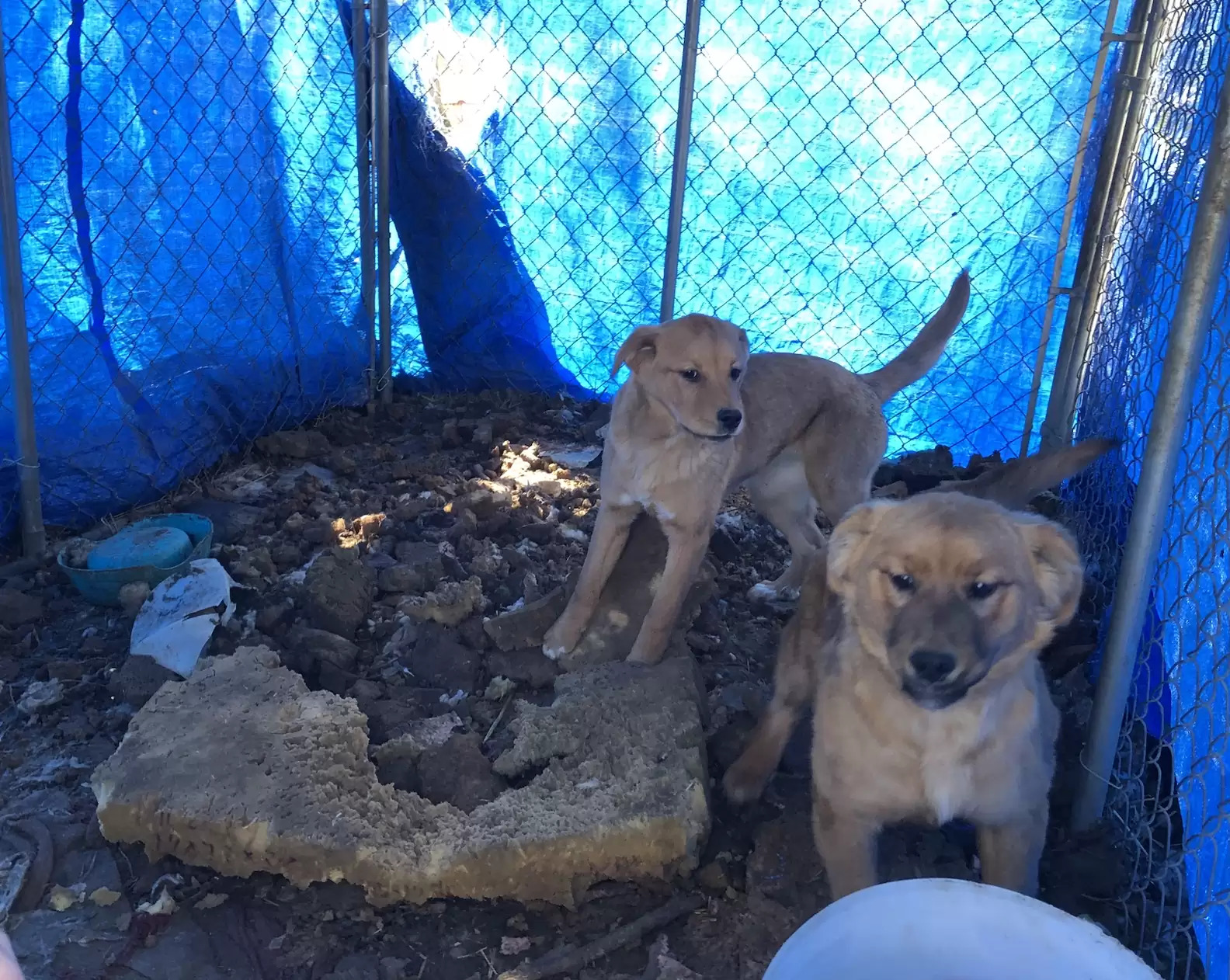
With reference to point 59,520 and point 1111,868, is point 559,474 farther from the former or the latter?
point 1111,868

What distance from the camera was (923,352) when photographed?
432 centimetres

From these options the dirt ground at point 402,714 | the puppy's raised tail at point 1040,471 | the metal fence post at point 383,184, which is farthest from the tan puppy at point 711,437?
the metal fence post at point 383,184

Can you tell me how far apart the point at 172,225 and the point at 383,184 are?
141 centimetres

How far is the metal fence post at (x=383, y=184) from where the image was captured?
5383 mm

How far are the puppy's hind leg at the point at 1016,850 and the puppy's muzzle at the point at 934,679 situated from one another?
48 cm

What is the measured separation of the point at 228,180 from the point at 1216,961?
495 centimetres

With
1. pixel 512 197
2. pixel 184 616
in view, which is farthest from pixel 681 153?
pixel 184 616

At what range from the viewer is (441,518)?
4660 millimetres

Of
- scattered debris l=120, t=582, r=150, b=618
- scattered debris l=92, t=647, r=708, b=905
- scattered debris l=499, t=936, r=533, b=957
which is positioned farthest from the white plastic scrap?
scattered debris l=499, t=936, r=533, b=957

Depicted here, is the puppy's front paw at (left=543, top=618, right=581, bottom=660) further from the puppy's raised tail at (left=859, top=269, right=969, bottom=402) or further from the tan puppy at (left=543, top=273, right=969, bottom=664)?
the puppy's raised tail at (left=859, top=269, right=969, bottom=402)

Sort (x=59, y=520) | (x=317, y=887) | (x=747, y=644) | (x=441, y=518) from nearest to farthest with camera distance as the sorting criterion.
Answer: (x=317, y=887)
(x=747, y=644)
(x=59, y=520)
(x=441, y=518)

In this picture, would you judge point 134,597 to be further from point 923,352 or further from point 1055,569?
point 923,352

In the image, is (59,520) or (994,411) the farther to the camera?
(994,411)

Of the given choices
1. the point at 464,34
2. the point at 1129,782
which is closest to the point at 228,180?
the point at 464,34
